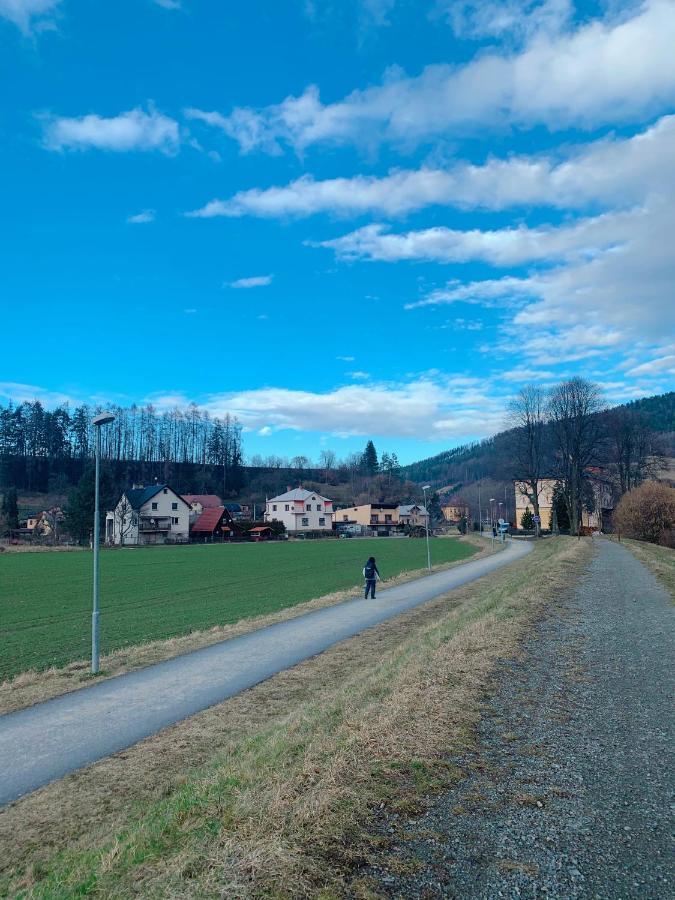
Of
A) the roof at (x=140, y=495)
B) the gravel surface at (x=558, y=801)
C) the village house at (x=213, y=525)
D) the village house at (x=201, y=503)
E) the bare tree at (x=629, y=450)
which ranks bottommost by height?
the village house at (x=213, y=525)

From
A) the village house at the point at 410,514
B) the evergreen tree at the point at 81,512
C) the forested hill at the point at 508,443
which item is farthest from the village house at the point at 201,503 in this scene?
the forested hill at the point at 508,443

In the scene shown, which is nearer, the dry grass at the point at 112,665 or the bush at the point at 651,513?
the dry grass at the point at 112,665

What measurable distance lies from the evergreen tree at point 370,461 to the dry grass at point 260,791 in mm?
158517

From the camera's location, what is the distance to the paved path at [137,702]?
727 cm

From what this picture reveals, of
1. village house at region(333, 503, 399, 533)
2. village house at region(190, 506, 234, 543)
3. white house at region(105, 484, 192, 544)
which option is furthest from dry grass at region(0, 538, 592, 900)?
village house at region(333, 503, 399, 533)

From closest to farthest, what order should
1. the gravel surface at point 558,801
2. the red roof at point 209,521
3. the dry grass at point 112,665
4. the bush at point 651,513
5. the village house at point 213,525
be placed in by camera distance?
the gravel surface at point 558,801 → the dry grass at point 112,665 → the bush at point 651,513 → the village house at point 213,525 → the red roof at point 209,521

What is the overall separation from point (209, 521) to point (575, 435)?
2284 inches

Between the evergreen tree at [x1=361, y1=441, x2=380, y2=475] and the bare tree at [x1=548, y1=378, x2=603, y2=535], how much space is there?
115 m

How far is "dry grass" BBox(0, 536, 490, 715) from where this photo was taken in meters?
10.1

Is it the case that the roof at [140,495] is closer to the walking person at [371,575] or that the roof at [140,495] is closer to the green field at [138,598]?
the green field at [138,598]

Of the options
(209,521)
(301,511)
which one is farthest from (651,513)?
(301,511)

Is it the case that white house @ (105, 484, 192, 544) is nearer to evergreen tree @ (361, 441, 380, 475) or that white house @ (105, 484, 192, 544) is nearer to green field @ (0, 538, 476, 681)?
green field @ (0, 538, 476, 681)

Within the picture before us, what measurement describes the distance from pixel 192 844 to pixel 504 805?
2.26m

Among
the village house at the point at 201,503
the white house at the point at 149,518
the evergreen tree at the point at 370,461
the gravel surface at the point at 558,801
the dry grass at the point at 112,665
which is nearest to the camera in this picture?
the gravel surface at the point at 558,801
